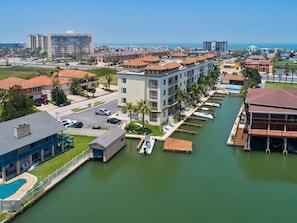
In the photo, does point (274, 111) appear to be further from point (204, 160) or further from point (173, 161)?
point (173, 161)

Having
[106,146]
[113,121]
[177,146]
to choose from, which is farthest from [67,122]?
[177,146]

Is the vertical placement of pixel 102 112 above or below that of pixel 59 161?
above

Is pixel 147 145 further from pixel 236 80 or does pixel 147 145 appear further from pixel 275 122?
pixel 236 80

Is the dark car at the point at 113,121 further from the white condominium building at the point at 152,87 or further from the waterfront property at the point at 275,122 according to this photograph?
the waterfront property at the point at 275,122

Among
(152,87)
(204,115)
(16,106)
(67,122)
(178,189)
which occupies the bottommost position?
(178,189)

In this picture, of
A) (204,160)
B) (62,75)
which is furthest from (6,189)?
(62,75)
